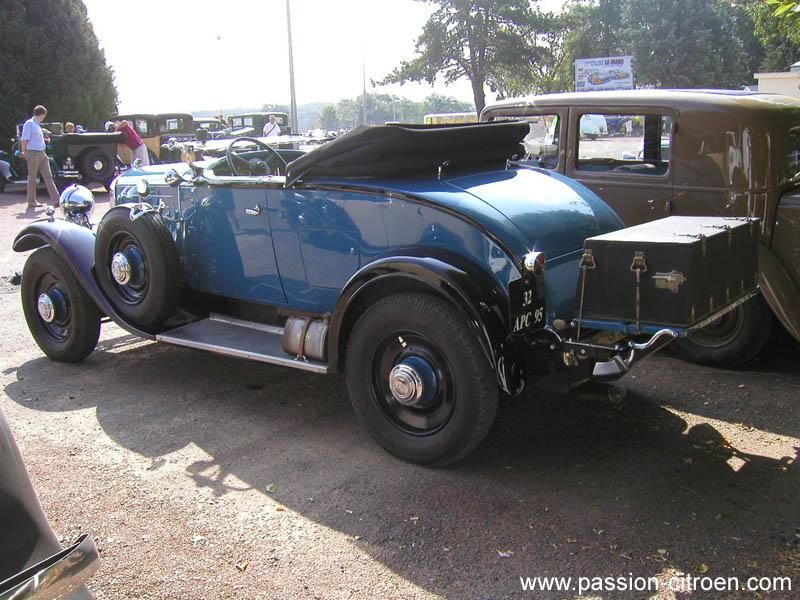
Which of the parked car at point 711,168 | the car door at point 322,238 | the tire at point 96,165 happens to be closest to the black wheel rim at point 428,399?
the car door at point 322,238

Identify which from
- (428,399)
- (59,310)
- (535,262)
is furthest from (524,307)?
(59,310)

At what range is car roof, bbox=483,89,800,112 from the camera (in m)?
5.06

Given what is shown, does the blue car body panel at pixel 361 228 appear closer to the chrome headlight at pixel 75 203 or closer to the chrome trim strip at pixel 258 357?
the chrome trim strip at pixel 258 357

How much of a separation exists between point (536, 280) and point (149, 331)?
274 cm

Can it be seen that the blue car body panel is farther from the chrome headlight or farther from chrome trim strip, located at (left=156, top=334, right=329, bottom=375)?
the chrome headlight

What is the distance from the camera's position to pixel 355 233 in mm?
4191

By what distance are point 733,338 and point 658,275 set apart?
235 cm

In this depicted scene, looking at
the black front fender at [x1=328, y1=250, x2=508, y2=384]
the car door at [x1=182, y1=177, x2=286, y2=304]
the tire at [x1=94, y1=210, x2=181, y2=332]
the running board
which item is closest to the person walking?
the tire at [x1=94, y1=210, x2=181, y2=332]

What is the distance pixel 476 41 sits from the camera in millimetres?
38531

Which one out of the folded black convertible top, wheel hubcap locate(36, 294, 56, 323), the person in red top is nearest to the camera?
the folded black convertible top

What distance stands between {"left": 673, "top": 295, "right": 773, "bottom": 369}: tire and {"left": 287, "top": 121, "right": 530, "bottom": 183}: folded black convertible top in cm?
220

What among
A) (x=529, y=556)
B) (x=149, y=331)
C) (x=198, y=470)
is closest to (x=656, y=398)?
(x=529, y=556)

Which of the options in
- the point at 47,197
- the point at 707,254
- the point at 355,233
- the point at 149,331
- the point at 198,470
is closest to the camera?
the point at 707,254

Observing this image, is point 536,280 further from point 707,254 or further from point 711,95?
point 711,95
